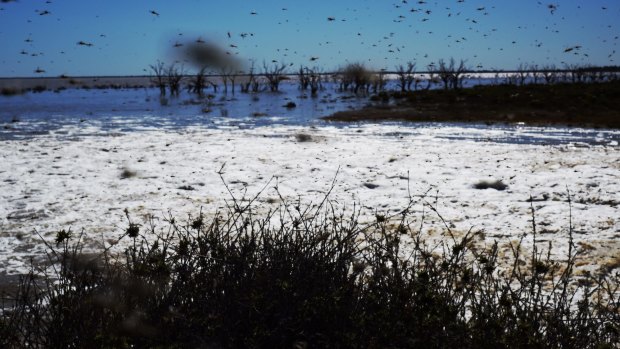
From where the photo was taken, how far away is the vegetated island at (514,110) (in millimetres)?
20094

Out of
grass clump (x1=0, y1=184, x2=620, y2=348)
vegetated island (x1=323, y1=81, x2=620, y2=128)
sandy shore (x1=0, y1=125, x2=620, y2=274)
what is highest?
vegetated island (x1=323, y1=81, x2=620, y2=128)

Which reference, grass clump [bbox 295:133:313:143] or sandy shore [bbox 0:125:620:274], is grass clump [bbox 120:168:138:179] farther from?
grass clump [bbox 295:133:313:143]

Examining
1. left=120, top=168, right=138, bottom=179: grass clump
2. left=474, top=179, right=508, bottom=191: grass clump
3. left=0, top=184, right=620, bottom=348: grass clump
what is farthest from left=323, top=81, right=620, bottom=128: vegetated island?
left=0, top=184, right=620, bottom=348: grass clump

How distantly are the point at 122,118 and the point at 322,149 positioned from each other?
12738 millimetres

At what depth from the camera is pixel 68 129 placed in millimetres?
17516

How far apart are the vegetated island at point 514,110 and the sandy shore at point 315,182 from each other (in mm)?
7204

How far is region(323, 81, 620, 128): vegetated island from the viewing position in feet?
65.9

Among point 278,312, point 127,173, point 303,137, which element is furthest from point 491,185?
point 303,137

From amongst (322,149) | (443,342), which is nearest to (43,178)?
(322,149)

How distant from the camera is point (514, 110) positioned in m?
23.6

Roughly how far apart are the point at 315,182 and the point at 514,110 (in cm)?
1737

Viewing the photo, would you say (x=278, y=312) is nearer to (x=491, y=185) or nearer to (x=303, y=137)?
(x=491, y=185)

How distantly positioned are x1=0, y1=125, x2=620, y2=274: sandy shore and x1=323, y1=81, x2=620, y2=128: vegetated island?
7.20 m

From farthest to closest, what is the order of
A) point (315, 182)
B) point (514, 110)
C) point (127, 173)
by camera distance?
point (514, 110) < point (127, 173) < point (315, 182)
